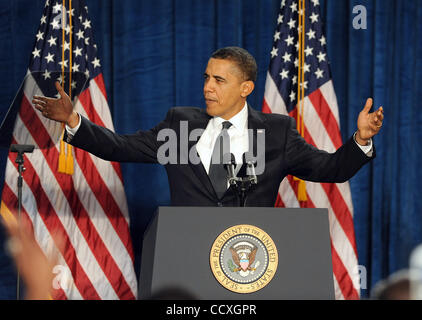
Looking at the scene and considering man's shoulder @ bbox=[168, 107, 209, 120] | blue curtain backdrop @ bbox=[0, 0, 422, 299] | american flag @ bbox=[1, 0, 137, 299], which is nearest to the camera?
man's shoulder @ bbox=[168, 107, 209, 120]

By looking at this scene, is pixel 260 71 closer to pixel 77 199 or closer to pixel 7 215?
pixel 77 199

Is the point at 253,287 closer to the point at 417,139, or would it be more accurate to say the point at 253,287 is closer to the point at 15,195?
the point at 15,195

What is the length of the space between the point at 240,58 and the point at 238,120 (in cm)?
30

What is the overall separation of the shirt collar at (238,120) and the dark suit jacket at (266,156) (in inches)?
1.1

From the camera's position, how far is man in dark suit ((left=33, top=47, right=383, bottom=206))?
Answer: 2.60 metres

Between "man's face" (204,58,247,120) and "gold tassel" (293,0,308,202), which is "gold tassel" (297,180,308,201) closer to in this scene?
"gold tassel" (293,0,308,202)

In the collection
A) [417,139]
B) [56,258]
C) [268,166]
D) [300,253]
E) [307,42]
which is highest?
[307,42]

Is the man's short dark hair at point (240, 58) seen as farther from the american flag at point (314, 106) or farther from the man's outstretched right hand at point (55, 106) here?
the american flag at point (314, 106)

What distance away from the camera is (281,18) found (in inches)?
185

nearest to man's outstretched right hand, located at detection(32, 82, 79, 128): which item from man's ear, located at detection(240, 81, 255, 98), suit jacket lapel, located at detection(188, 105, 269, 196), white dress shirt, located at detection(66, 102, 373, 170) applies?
white dress shirt, located at detection(66, 102, 373, 170)

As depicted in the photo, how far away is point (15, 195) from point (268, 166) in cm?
233

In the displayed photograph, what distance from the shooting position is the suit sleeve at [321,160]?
249cm

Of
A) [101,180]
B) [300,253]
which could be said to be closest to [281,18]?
[101,180]

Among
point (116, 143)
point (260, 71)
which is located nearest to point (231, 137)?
point (116, 143)
